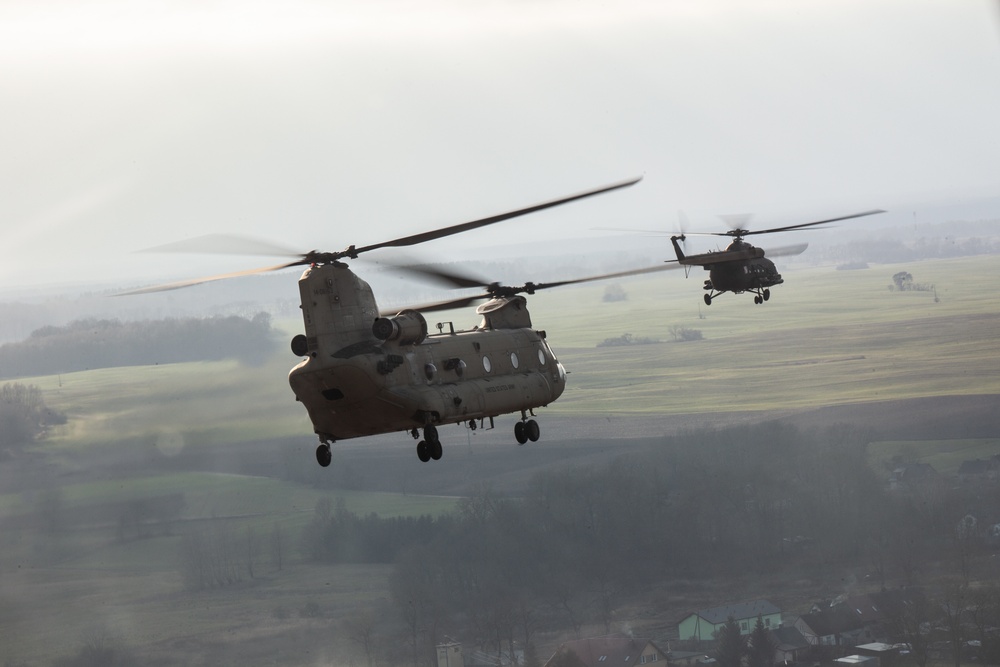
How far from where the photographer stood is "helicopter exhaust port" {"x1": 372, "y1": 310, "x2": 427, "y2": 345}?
5062cm

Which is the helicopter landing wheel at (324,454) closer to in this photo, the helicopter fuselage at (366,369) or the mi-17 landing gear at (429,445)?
the helicopter fuselage at (366,369)

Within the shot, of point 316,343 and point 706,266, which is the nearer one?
point 316,343

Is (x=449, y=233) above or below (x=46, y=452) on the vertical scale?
above

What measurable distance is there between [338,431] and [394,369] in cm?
307

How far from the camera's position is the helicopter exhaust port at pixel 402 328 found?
1993 inches

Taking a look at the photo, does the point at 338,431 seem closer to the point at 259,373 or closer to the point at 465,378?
the point at 465,378

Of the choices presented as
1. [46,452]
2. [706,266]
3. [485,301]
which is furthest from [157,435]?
[485,301]

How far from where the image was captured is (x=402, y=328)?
51031 mm

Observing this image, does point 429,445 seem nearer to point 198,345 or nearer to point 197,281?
point 197,281

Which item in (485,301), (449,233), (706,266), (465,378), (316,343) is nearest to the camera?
(449,233)

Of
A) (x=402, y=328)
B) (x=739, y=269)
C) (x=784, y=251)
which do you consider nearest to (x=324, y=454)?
(x=402, y=328)

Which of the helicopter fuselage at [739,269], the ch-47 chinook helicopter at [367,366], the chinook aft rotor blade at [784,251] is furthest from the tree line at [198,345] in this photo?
the ch-47 chinook helicopter at [367,366]

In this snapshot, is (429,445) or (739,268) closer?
(429,445)

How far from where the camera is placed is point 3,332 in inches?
7539
